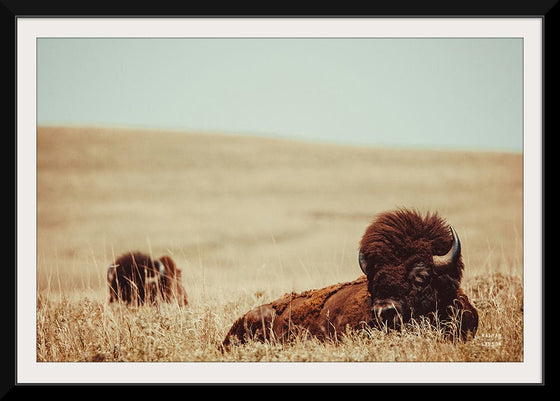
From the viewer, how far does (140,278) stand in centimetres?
907

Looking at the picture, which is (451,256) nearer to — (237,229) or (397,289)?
(397,289)

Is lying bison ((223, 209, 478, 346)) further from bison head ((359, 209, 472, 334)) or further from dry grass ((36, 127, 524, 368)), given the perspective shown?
dry grass ((36, 127, 524, 368))

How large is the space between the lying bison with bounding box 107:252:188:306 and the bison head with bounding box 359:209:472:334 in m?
3.37

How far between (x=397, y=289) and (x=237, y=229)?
16.7 m

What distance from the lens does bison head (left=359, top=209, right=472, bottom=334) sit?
21.1ft

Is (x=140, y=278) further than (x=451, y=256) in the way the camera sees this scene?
Yes

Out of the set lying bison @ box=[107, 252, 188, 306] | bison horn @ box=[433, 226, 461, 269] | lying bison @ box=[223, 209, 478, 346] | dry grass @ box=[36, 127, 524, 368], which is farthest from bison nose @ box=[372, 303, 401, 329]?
lying bison @ box=[107, 252, 188, 306]

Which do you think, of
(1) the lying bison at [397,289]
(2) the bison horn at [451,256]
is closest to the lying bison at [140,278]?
(1) the lying bison at [397,289]

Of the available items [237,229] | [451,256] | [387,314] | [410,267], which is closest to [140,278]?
[387,314]

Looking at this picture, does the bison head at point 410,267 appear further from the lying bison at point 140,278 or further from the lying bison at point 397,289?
the lying bison at point 140,278

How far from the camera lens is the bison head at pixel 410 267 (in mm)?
6441

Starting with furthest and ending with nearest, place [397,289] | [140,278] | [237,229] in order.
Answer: [237,229] < [140,278] < [397,289]

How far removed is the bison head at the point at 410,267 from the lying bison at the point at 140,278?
11.1 feet

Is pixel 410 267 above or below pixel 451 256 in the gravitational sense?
below
